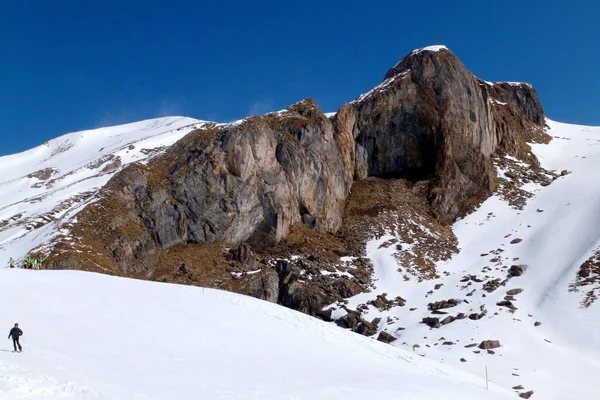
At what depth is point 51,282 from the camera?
27703 mm

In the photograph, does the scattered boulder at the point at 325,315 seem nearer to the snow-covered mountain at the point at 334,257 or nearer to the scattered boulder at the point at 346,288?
the snow-covered mountain at the point at 334,257

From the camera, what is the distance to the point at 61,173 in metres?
99.2

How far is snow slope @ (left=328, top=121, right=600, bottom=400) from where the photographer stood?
34344 millimetres

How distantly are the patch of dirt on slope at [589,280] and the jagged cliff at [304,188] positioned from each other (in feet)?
46.5

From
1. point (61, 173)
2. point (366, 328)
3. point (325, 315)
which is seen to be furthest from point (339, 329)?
point (61, 173)

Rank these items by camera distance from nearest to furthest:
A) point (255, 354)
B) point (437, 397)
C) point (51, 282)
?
point (437, 397), point (255, 354), point (51, 282)

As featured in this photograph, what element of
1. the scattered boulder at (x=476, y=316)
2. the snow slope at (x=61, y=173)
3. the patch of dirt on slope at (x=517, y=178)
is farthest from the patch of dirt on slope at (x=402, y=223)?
the snow slope at (x=61, y=173)

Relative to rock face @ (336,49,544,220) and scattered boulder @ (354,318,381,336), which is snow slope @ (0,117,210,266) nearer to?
scattered boulder @ (354,318,381,336)

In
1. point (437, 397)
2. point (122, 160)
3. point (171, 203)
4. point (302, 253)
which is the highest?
point (122, 160)

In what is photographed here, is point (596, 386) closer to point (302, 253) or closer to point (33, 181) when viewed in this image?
point (302, 253)

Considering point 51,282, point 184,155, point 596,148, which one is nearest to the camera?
point 51,282

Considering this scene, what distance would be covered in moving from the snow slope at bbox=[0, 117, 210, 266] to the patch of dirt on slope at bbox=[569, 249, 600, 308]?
4706 centimetres

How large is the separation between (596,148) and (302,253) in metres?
55.4

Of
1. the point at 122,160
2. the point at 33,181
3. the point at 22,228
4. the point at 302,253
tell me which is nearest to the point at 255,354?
the point at 302,253
